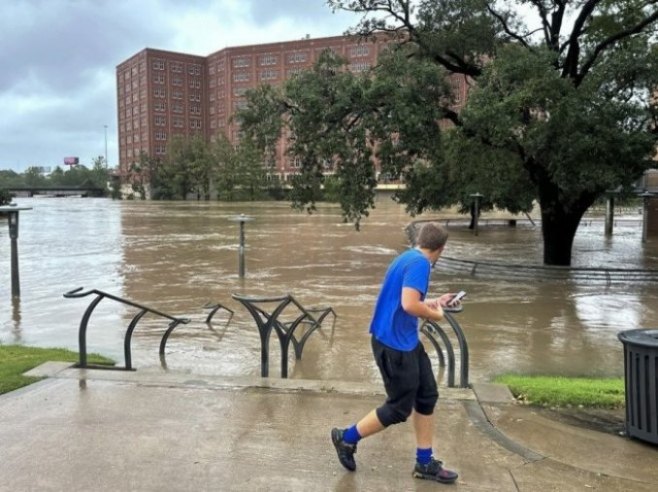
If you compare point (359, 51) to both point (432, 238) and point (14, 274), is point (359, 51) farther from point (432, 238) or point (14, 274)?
point (432, 238)

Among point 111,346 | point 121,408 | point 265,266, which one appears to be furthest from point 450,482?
point 265,266

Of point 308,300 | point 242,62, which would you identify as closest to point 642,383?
point 308,300

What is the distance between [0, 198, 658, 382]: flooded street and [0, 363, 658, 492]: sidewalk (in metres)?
2.03

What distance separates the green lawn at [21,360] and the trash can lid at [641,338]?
508 cm

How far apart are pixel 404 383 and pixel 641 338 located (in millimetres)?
1878

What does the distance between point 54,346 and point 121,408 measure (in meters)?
4.35

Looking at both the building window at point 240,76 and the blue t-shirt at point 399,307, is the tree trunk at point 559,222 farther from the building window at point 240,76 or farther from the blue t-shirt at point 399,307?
the building window at point 240,76

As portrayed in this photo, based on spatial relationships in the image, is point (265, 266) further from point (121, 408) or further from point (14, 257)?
point (121, 408)

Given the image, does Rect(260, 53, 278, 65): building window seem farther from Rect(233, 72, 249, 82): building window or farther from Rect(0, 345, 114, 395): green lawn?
Rect(0, 345, 114, 395): green lawn

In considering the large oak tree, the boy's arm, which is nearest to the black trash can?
the boy's arm

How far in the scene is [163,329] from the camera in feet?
32.9

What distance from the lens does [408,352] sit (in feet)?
12.5

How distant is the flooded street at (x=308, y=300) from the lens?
8.32 meters

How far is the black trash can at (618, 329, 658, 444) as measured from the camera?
4332 mm
